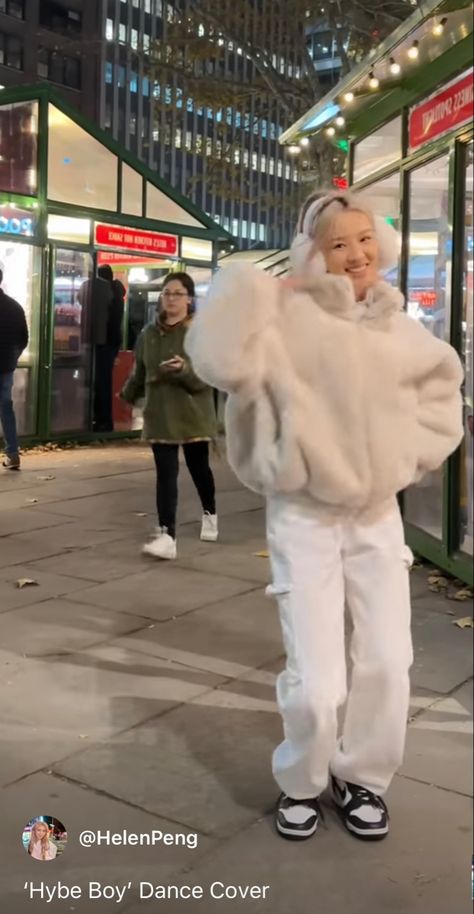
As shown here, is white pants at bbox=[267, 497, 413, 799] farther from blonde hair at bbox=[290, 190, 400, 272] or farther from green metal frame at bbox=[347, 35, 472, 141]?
green metal frame at bbox=[347, 35, 472, 141]

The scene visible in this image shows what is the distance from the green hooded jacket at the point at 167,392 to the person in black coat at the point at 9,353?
11.6 feet

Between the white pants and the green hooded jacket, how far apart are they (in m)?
3.15

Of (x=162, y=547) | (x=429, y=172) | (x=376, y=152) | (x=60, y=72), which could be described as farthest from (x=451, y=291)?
(x=60, y=72)

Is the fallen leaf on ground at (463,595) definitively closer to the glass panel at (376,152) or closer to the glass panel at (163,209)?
the glass panel at (376,152)

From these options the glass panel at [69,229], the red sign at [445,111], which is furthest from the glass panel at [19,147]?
the red sign at [445,111]

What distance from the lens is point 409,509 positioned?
230 cm

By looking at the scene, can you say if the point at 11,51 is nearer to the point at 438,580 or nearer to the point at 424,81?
the point at 424,81

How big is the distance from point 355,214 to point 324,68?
9.38m

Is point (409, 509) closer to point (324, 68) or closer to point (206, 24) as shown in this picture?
point (324, 68)

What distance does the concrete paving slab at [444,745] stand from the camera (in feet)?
4.62

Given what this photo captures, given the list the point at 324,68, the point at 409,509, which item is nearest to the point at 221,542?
the point at 409,509

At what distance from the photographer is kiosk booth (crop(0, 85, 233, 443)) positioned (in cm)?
1027

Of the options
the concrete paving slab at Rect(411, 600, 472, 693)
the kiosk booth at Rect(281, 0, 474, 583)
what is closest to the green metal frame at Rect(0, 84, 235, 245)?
the kiosk booth at Rect(281, 0, 474, 583)

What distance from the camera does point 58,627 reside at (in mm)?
4078
